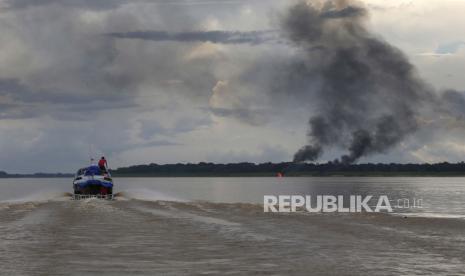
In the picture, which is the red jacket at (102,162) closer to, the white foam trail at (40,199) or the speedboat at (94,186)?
the speedboat at (94,186)

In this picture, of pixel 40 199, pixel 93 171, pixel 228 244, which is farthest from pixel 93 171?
pixel 228 244

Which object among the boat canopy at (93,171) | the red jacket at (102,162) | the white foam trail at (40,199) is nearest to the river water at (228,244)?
the white foam trail at (40,199)

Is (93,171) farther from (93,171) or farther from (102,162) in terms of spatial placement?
(102,162)

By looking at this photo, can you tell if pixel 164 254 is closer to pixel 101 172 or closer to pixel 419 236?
pixel 419 236

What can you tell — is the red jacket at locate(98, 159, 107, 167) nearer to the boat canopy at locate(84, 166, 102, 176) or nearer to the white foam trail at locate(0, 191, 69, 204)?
Result: the boat canopy at locate(84, 166, 102, 176)

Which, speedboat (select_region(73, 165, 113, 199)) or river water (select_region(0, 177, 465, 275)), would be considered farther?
speedboat (select_region(73, 165, 113, 199))

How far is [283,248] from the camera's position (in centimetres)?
2528

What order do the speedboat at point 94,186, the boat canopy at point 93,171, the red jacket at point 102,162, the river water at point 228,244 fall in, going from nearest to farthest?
→ 1. the river water at point 228,244
2. the speedboat at point 94,186
3. the boat canopy at point 93,171
4. the red jacket at point 102,162

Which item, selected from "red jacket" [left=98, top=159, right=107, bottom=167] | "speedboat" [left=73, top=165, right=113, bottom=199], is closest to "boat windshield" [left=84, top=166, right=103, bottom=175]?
"speedboat" [left=73, top=165, right=113, bottom=199]

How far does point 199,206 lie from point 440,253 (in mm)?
29934

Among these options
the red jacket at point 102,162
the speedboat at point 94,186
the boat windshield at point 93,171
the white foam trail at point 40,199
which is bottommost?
the white foam trail at point 40,199

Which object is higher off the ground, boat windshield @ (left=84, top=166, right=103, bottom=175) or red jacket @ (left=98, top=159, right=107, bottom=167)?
red jacket @ (left=98, top=159, right=107, bottom=167)

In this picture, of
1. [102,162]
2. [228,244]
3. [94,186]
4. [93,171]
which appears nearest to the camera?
[228,244]

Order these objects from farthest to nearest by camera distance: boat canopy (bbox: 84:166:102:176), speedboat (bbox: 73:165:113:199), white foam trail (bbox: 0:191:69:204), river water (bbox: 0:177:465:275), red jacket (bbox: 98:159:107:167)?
red jacket (bbox: 98:159:107:167) < boat canopy (bbox: 84:166:102:176) < speedboat (bbox: 73:165:113:199) < white foam trail (bbox: 0:191:69:204) < river water (bbox: 0:177:465:275)
